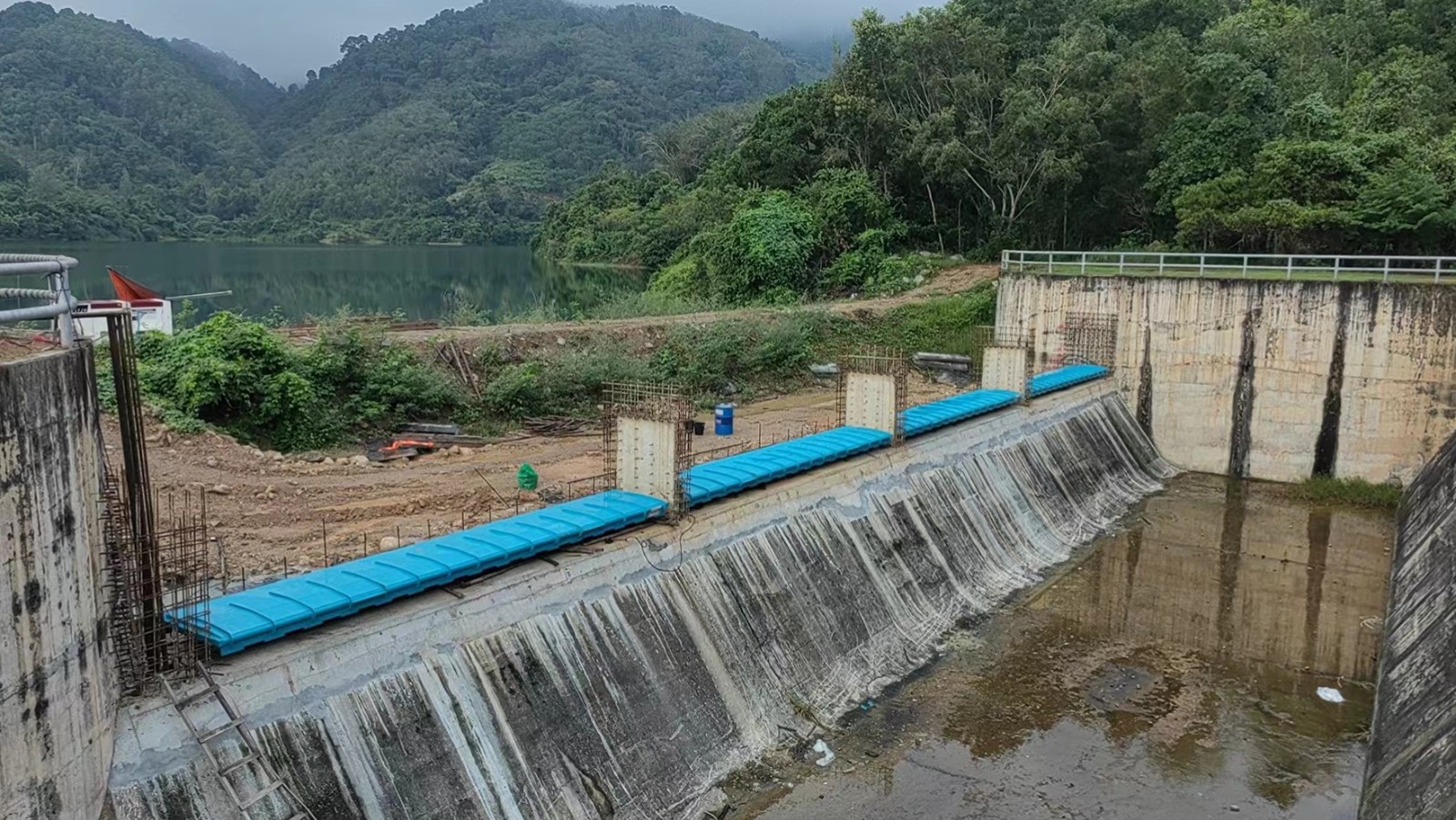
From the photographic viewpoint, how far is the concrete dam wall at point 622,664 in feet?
31.2

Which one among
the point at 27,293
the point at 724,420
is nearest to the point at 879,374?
the point at 724,420

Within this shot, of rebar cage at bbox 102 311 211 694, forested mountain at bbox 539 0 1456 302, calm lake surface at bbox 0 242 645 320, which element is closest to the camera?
rebar cage at bbox 102 311 211 694

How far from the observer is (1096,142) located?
128ft

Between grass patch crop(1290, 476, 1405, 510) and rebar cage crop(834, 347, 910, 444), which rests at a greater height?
rebar cage crop(834, 347, 910, 444)

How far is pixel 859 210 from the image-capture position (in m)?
42.3

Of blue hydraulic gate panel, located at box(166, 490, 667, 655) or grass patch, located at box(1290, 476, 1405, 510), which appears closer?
blue hydraulic gate panel, located at box(166, 490, 667, 655)

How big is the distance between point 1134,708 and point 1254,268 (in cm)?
1982

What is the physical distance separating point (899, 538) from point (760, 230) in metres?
24.2

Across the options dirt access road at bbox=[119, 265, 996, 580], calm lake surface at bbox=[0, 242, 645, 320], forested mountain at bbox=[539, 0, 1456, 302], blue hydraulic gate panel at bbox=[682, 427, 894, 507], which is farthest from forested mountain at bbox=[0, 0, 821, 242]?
blue hydraulic gate panel at bbox=[682, 427, 894, 507]

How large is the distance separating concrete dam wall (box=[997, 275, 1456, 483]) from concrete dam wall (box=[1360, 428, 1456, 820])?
603 cm

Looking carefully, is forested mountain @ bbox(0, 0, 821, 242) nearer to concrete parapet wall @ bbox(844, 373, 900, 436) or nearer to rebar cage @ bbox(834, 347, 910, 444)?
rebar cage @ bbox(834, 347, 910, 444)

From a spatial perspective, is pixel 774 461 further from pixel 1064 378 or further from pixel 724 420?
pixel 1064 378

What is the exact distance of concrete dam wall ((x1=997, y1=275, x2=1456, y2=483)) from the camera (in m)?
26.9

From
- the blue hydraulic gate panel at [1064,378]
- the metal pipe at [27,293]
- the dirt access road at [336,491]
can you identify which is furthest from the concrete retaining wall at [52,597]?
the blue hydraulic gate panel at [1064,378]
